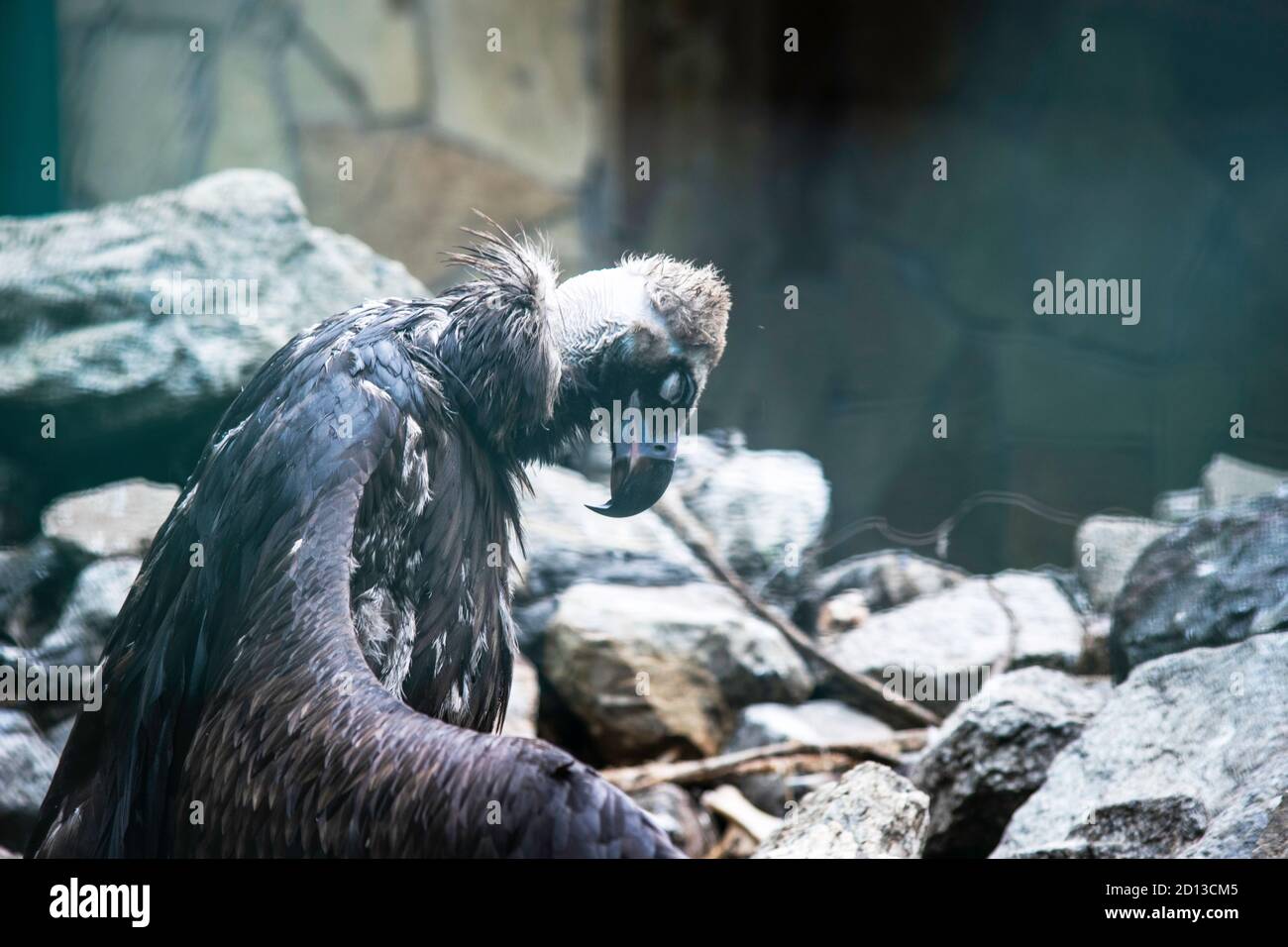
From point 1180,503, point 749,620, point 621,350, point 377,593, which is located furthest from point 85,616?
point 1180,503

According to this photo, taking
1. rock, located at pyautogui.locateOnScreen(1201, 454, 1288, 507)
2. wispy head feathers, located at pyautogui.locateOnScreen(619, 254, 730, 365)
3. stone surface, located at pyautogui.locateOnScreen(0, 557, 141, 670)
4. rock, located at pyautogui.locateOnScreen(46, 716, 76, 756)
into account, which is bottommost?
rock, located at pyautogui.locateOnScreen(46, 716, 76, 756)

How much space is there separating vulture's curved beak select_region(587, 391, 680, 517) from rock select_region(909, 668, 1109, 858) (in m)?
1.03

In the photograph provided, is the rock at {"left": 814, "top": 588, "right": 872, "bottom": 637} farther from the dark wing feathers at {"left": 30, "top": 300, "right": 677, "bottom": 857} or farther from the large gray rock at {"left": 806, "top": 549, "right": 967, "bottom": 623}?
the dark wing feathers at {"left": 30, "top": 300, "right": 677, "bottom": 857}

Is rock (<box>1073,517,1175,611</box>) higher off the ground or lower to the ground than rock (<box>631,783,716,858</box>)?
higher

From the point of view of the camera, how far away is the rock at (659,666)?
10.4 ft

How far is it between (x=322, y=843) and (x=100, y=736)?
737 mm

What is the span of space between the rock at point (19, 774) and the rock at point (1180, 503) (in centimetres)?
298

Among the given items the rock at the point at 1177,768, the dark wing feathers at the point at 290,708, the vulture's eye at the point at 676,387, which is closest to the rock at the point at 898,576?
the rock at the point at 1177,768

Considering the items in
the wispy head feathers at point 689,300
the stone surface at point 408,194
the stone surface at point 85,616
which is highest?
the stone surface at point 408,194

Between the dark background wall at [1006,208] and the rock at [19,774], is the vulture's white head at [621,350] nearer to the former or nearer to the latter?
the dark background wall at [1006,208]

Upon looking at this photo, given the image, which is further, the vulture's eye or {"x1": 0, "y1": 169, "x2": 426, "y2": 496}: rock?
{"x1": 0, "y1": 169, "x2": 426, "y2": 496}: rock

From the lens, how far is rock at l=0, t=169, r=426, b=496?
297 cm

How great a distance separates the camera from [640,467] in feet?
8.74

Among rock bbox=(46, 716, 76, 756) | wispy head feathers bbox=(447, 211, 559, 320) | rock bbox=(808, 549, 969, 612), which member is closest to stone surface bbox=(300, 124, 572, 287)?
wispy head feathers bbox=(447, 211, 559, 320)
